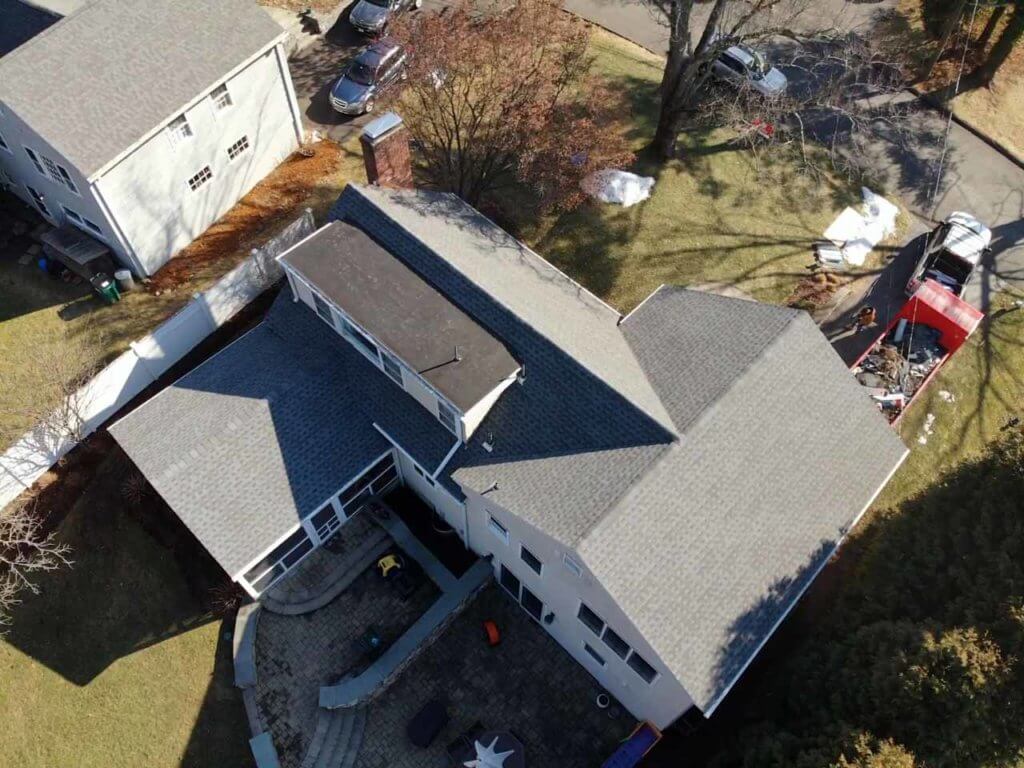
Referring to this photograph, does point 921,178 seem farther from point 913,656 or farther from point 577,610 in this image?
point 577,610

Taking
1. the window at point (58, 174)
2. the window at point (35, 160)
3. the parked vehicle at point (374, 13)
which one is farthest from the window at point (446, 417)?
the parked vehicle at point (374, 13)

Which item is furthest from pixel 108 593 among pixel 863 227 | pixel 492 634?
pixel 863 227

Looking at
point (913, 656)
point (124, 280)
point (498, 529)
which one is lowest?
point (913, 656)

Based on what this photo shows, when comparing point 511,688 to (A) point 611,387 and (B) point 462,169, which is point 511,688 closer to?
(A) point 611,387

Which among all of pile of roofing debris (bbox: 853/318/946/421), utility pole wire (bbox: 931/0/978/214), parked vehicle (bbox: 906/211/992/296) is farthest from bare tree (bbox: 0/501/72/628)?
utility pole wire (bbox: 931/0/978/214)

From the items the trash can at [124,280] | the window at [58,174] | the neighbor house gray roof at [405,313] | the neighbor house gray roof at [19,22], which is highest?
the neighbor house gray roof at [19,22]

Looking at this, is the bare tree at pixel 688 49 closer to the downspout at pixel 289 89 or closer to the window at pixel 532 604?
the downspout at pixel 289 89

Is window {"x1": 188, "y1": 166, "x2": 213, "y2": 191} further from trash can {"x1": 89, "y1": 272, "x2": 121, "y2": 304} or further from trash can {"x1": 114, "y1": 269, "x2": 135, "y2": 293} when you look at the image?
trash can {"x1": 89, "y1": 272, "x2": 121, "y2": 304}
